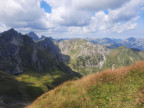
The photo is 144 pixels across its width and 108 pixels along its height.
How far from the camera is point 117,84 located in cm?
1096

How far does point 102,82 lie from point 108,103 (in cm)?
290

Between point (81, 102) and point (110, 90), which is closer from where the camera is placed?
point (81, 102)

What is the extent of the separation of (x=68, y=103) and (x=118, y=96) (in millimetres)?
4114

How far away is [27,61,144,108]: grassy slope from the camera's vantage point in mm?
8711

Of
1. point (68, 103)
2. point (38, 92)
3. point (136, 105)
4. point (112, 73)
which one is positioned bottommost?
point (38, 92)

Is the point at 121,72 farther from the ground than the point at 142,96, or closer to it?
farther from the ground

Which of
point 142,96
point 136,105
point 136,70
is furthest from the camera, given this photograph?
point 136,70

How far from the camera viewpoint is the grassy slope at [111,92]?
8.71 metres

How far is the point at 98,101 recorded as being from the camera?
30.8 ft

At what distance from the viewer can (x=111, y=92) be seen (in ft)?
33.3

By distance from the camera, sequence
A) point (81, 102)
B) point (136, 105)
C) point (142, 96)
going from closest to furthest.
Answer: point (136, 105) → point (142, 96) → point (81, 102)

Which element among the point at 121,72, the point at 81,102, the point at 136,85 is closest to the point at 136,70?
the point at 121,72

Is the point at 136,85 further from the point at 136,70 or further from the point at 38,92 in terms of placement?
the point at 38,92

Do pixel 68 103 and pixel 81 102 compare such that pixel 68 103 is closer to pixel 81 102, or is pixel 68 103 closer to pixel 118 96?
pixel 81 102
